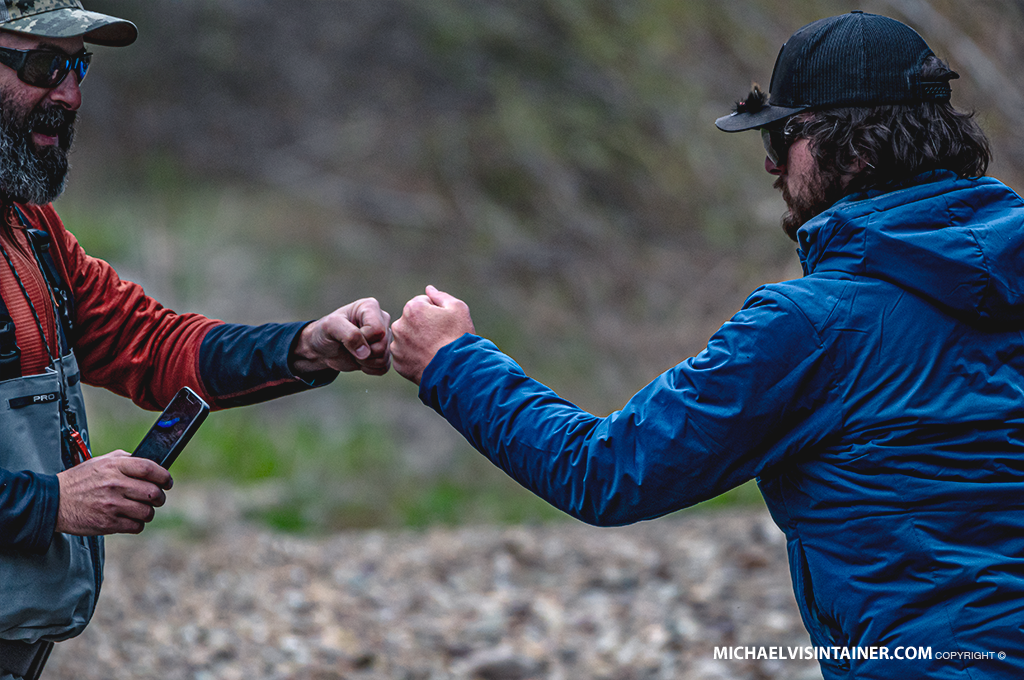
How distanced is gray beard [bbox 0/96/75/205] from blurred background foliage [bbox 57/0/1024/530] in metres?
4.71

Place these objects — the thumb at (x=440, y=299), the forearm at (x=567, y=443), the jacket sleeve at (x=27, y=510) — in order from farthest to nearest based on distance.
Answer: the thumb at (x=440, y=299) → the jacket sleeve at (x=27, y=510) → the forearm at (x=567, y=443)

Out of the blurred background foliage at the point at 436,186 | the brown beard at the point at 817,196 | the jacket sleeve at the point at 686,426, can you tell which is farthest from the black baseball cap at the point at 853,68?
the blurred background foliage at the point at 436,186

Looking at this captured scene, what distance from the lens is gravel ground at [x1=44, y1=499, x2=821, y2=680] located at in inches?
195

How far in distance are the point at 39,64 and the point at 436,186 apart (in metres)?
10.3

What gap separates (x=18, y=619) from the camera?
2.45 metres

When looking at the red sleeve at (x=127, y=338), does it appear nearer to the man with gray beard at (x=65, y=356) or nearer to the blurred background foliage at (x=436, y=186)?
the man with gray beard at (x=65, y=356)

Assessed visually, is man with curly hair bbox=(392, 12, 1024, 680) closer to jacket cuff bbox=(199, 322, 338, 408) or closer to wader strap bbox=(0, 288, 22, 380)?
jacket cuff bbox=(199, 322, 338, 408)

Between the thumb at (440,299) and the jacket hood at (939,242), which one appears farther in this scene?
the thumb at (440,299)

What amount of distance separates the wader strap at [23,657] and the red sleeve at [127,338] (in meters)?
0.76

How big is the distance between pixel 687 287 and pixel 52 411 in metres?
8.23

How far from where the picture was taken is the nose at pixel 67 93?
8.94 ft

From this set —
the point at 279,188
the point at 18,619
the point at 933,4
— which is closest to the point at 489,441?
the point at 18,619

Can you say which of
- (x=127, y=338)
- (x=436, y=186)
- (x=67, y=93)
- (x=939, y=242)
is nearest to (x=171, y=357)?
(x=127, y=338)

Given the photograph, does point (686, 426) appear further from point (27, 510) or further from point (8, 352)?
point (8, 352)
